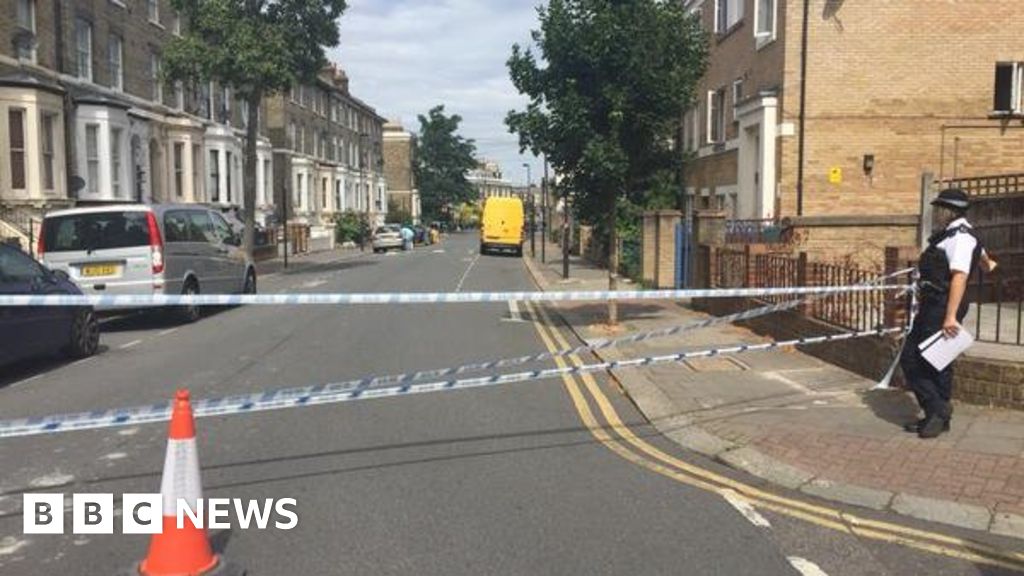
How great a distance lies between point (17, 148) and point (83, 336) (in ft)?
56.6

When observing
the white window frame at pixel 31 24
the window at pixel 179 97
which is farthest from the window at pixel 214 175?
the white window frame at pixel 31 24

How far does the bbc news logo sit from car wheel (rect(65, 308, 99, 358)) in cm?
606

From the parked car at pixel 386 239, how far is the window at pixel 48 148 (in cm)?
2531

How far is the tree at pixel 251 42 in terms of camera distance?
29984 mm

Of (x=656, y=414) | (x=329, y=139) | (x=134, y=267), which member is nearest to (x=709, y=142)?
(x=134, y=267)

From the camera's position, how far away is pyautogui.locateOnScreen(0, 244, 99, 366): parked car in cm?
976

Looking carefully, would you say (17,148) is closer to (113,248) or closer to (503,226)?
(113,248)

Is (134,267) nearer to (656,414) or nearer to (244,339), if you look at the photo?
(244,339)

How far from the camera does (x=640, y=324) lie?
1442 centimetres

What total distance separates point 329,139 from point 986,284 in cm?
6317

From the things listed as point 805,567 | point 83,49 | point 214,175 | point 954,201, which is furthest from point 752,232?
point 214,175

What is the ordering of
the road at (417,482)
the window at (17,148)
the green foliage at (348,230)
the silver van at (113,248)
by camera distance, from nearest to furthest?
the road at (417,482) < the silver van at (113,248) < the window at (17,148) < the green foliage at (348,230)

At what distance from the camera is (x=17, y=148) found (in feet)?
85.4

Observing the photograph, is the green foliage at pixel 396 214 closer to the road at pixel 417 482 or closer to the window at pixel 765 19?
the window at pixel 765 19
